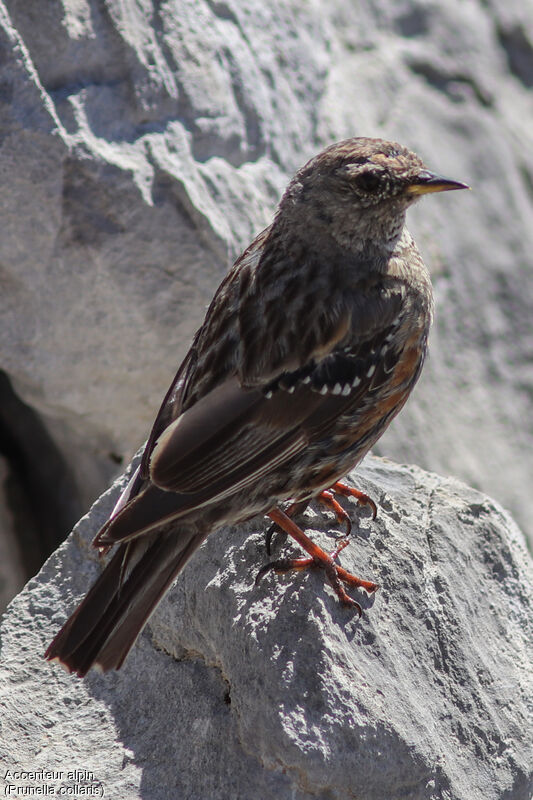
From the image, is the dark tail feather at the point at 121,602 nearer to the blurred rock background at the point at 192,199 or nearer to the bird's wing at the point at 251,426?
the bird's wing at the point at 251,426

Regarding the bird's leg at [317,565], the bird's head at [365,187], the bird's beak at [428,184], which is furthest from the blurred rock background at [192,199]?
the bird's leg at [317,565]

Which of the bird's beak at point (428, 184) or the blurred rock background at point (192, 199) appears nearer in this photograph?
the bird's beak at point (428, 184)

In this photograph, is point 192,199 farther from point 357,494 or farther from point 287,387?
point 357,494

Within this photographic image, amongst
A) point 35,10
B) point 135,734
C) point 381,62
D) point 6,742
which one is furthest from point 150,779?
point 381,62

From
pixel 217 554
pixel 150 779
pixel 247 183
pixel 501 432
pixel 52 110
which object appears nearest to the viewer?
pixel 150 779

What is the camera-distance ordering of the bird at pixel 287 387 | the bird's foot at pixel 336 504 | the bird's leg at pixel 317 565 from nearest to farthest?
the bird at pixel 287 387 → the bird's leg at pixel 317 565 → the bird's foot at pixel 336 504

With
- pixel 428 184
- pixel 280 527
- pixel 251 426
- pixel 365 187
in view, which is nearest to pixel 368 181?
pixel 365 187

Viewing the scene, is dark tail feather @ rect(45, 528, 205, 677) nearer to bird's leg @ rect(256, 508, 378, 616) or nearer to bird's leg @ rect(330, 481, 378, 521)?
bird's leg @ rect(256, 508, 378, 616)

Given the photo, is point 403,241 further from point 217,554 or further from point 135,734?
point 135,734
